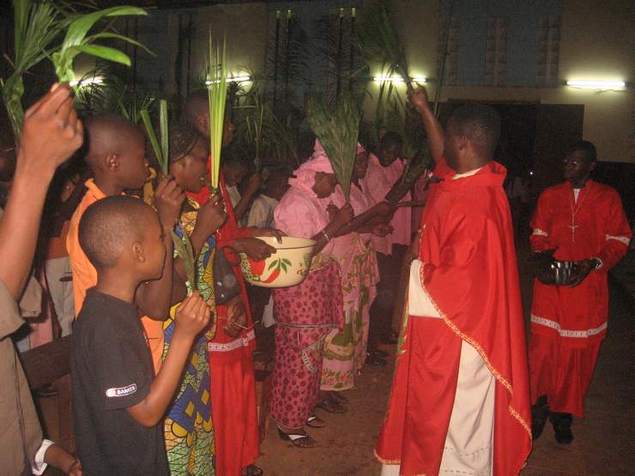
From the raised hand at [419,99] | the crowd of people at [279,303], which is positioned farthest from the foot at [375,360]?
the raised hand at [419,99]

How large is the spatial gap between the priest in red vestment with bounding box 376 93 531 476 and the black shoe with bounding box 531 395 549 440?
1276 millimetres

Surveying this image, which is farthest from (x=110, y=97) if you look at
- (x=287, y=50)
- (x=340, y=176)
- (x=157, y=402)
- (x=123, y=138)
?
(x=287, y=50)

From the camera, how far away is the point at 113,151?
6.86 ft

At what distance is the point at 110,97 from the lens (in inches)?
204

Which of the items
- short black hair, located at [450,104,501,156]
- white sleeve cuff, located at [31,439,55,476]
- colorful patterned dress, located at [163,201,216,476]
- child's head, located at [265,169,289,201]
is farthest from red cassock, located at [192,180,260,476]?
child's head, located at [265,169,289,201]

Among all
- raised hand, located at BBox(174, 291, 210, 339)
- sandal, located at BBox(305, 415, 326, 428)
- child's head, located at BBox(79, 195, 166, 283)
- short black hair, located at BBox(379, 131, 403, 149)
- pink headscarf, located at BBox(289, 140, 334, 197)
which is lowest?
sandal, located at BBox(305, 415, 326, 428)

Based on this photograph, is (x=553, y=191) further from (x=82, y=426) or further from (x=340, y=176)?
(x=82, y=426)

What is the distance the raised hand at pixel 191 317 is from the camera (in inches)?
66.2

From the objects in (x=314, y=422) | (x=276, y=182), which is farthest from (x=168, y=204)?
(x=276, y=182)

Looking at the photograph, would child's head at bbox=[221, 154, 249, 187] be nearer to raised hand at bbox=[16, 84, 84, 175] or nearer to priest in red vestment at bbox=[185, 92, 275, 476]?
priest in red vestment at bbox=[185, 92, 275, 476]

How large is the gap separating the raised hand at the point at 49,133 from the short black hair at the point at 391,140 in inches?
220

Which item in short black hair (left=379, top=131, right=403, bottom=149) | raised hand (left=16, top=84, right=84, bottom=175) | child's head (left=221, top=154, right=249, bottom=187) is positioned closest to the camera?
raised hand (left=16, top=84, right=84, bottom=175)

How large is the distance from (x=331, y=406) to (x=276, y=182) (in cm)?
239

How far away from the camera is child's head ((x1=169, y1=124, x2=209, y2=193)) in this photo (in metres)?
2.35
